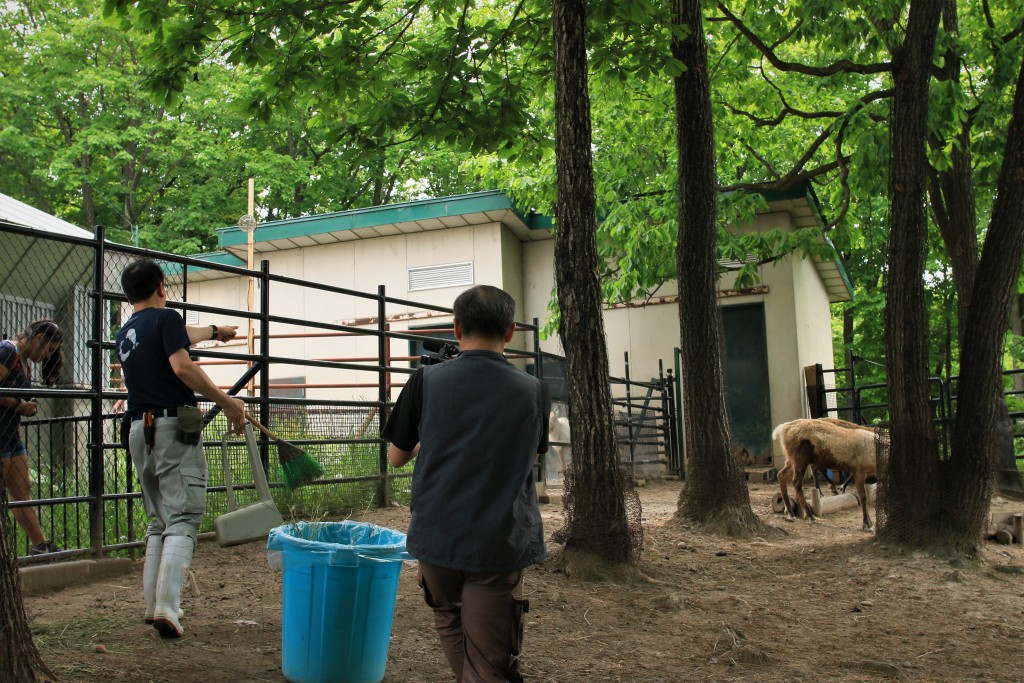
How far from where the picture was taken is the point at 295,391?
17766 millimetres

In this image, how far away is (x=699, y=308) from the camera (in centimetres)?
858

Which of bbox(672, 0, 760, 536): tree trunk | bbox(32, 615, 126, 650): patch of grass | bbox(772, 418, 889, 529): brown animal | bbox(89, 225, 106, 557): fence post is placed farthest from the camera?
bbox(772, 418, 889, 529): brown animal

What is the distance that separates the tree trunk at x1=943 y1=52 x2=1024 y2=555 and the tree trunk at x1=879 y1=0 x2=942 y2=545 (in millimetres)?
183

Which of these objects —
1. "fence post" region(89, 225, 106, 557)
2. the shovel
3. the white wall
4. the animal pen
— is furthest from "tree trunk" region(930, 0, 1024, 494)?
"fence post" region(89, 225, 106, 557)

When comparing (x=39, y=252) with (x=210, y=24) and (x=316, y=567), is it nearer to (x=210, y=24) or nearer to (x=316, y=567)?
(x=210, y=24)

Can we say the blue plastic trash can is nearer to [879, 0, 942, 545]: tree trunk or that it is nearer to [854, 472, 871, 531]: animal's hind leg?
[879, 0, 942, 545]: tree trunk

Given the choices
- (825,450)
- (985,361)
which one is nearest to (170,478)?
(985,361)

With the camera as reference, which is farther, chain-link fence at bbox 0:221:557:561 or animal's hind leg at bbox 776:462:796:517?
animal's hind leg at bbox 776:462:796:517

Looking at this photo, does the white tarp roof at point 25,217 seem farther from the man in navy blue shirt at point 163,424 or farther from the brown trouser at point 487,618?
the brown trouser at point 487,618

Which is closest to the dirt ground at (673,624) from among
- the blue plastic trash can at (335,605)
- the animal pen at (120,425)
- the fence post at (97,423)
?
the blue plastic trash can at (335,605)

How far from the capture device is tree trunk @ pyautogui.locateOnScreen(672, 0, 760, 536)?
8.26 m

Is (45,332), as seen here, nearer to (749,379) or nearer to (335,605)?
(335,605)

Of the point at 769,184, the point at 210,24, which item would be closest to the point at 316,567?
the point at 210,24

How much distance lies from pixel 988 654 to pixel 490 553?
329 centimetres
